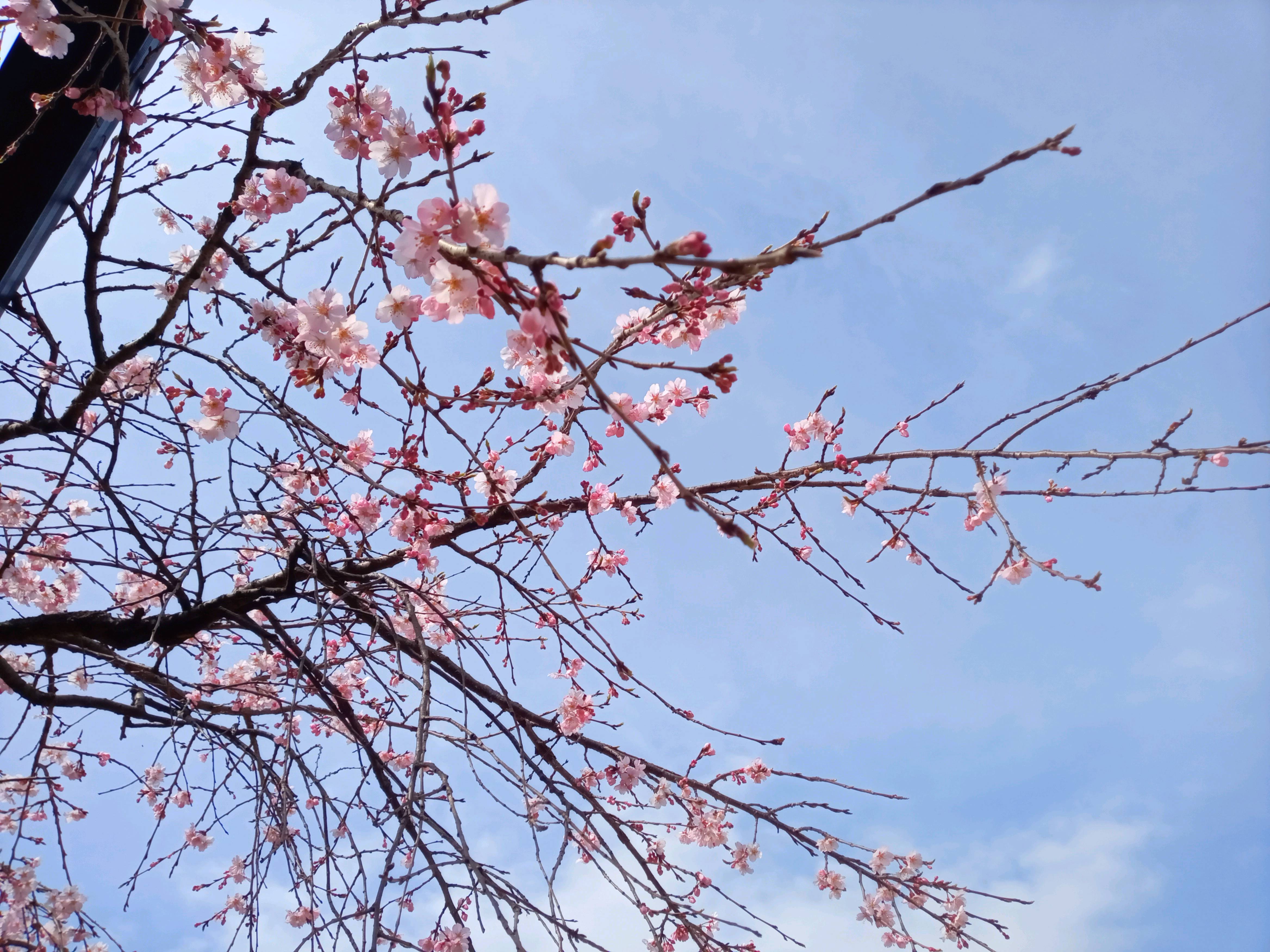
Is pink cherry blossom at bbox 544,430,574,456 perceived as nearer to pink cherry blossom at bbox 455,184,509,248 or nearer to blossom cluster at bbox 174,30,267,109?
blossom cluster at bbox 174,30,267,109

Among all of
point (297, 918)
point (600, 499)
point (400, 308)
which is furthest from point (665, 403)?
point (297, 918)

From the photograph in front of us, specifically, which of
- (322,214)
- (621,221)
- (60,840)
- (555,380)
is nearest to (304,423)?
(322,214)

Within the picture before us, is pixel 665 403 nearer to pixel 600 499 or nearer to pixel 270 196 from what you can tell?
pixel 600 499

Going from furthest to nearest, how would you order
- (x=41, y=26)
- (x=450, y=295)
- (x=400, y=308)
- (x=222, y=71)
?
1. (x=222, y=71)
2. (x=41, y=26)
3. (x=400, y=308)
4. (x=450, y=295)

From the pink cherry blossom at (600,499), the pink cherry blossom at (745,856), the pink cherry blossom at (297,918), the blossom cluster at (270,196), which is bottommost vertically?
the pink cherry blossom at (297,918)

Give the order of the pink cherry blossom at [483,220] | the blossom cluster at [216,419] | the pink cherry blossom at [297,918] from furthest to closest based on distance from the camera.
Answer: the pink cherry blossom at [297,918] → the blossom cluster at [216,419] → the pink cherry blossom at [483,220]

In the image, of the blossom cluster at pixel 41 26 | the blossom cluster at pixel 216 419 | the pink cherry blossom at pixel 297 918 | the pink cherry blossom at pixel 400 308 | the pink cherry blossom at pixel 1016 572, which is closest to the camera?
the pink cherry blossom at pixel 400 308

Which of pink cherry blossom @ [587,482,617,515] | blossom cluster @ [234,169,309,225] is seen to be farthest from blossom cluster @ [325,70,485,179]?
pink cherry blossom @ [587,482,617,515]

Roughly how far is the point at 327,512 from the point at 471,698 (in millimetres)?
1315

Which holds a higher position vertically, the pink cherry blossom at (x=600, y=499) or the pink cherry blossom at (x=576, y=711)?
the pink cherry blossom at (x=600, y=499)

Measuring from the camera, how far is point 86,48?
8.32ft

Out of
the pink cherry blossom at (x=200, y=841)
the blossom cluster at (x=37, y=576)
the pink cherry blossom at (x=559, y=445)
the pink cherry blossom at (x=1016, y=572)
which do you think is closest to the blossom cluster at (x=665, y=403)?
the pink cherry blossom at (x=559, y=445)

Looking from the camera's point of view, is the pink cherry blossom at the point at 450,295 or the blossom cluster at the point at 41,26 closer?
the pink cherry blossom at the point at 450,295

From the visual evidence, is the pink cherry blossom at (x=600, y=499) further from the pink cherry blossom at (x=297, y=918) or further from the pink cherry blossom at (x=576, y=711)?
the pink cherry blossom at (x=297, y=918)
